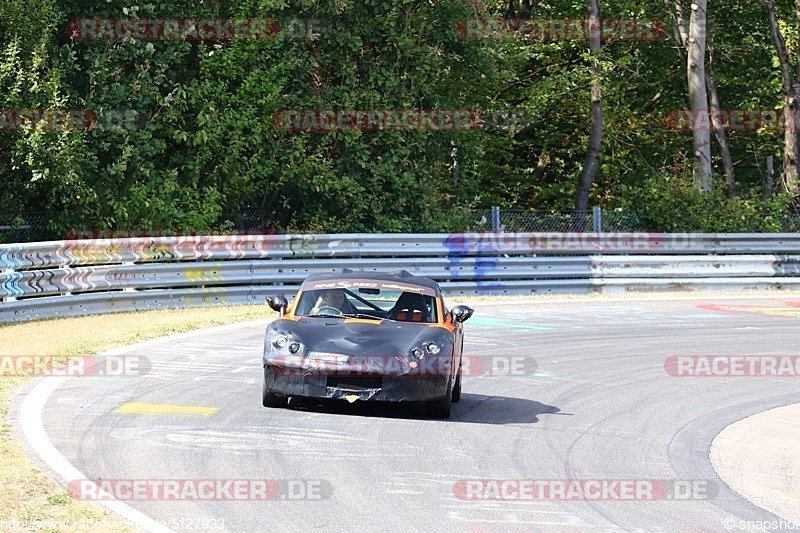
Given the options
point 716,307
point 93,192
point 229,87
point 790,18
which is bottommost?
point 716,307

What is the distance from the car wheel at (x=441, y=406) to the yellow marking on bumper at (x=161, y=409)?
6.14ft

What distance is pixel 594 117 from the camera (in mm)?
34750

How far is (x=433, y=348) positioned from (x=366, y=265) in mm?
10708

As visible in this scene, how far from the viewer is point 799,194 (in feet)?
107

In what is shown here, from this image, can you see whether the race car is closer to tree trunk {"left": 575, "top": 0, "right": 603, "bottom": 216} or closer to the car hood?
the car hood

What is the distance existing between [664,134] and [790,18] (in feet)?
17.0

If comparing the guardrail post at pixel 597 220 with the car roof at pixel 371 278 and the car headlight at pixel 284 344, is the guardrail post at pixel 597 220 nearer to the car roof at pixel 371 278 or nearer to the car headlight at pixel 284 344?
the car roof at pixel 371 278

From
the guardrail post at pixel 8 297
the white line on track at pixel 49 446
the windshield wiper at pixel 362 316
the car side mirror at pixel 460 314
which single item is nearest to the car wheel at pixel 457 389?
the car side mirror at pixel 460 314

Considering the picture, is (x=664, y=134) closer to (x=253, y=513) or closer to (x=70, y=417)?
(x=70, y=417)

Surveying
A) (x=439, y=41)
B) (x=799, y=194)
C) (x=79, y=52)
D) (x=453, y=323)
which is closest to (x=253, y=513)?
(x=453, y=323)

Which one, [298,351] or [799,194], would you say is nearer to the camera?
[298,351]

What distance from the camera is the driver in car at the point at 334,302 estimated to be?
12750 mm

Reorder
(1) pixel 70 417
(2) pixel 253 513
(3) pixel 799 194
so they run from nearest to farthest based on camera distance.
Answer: (2) pixel 253 513
(1) pixel 70 417
(3) pixel 799 194

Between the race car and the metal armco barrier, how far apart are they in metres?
6.36
